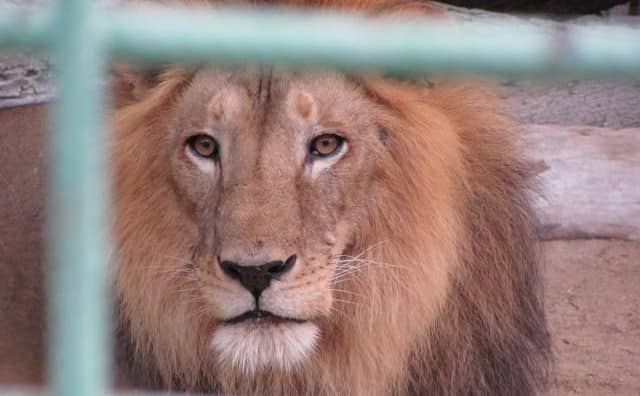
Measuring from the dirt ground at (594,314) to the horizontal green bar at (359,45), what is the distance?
4227 millimetres

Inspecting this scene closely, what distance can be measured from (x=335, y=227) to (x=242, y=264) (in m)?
0.46

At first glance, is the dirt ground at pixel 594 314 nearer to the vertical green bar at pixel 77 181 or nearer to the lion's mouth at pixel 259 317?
the lion's mouth at pixel 259 317

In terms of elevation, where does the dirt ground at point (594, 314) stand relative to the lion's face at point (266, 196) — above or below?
below

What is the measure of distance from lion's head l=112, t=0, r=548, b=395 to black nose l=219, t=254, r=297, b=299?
0.09ft

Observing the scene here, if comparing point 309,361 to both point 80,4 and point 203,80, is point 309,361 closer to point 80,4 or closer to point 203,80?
point 203,80

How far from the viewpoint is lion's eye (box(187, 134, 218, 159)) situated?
3.20 metres

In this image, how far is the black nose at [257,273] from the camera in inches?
109

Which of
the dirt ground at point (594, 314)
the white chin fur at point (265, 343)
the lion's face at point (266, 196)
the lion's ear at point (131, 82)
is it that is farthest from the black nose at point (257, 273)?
the dirt ground at point (594, 314)

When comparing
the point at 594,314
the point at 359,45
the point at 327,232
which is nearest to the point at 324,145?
the point at 327,232

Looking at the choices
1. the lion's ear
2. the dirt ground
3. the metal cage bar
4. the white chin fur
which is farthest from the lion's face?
the dirt ground

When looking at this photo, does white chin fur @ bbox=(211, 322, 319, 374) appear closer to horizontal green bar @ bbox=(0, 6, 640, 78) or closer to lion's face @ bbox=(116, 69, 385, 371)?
lion's face @ bbox=(116, 69, 385, 371)

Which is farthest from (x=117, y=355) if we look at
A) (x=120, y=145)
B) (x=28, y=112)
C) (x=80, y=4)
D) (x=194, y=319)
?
(x=80, y=4)

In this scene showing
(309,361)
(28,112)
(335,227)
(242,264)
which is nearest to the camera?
(242,264)

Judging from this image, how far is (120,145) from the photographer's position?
356 centimetres
